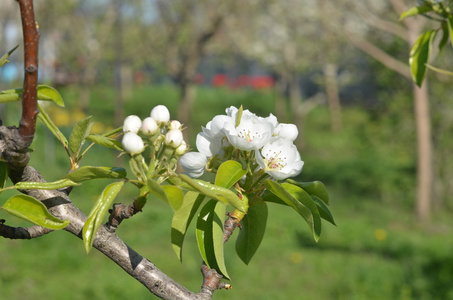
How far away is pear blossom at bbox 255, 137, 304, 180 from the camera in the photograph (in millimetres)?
843

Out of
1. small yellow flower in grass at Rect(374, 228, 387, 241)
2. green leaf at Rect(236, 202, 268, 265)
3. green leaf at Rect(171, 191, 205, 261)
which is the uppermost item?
green leaf at Rect(171, 191, 205, 261)

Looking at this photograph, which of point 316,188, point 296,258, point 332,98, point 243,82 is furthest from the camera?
point 243,82

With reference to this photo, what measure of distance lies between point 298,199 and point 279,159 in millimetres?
69

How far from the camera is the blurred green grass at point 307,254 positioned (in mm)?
4418

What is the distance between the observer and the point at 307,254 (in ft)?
17.7

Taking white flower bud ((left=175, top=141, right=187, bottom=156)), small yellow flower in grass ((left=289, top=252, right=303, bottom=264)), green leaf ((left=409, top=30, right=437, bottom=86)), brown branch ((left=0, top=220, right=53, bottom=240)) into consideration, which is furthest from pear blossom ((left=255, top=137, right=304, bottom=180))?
small yellow flower in grass ((left=289, top=252, right=303, bottom=264))

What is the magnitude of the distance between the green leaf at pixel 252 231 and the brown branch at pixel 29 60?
0.41m

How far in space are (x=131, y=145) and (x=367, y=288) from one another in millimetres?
4030

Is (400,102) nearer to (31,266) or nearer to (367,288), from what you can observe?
(367,288)

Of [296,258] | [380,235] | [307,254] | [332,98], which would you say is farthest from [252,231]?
[332,98]

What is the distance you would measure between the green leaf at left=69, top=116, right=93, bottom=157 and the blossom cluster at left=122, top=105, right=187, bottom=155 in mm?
69

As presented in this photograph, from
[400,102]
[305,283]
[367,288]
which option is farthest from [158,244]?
[400,102]

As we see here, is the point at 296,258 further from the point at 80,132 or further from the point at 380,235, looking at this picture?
the point at 80,132

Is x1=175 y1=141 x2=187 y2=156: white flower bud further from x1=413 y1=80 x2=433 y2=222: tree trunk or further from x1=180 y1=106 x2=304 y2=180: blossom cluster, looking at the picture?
x1=413 y1=80 x2=433 y2=222: tree trunk
